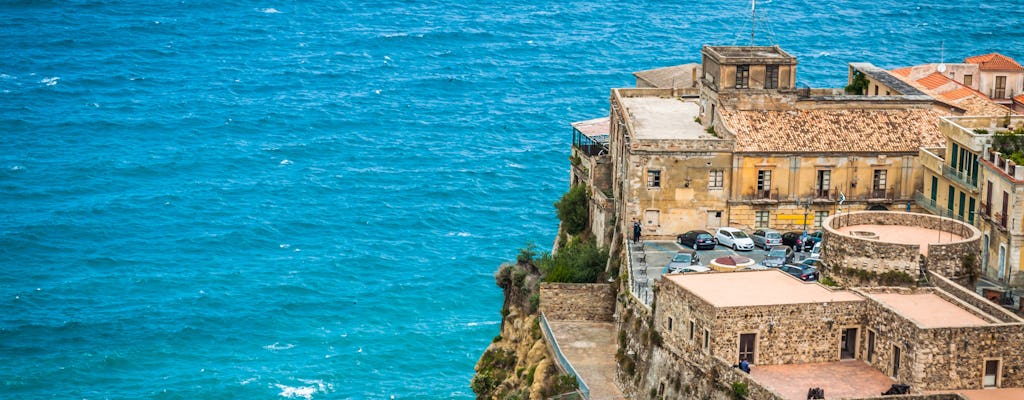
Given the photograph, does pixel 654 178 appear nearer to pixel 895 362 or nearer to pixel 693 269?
pixel 693 269

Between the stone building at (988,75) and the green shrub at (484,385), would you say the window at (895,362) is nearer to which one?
the green shrub at (484,385)

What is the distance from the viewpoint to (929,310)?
78.4 m

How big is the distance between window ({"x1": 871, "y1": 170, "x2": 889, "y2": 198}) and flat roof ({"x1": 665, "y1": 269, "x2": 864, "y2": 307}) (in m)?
20.7

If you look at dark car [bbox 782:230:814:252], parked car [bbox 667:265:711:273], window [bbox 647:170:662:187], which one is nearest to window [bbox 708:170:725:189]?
window [bbox 647:170:662:187]

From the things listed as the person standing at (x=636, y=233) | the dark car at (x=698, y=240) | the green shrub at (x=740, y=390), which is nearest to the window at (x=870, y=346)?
the green shrub at (x=740, y=390)

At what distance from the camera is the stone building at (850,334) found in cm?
7494

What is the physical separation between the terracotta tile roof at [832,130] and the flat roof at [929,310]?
907 inches

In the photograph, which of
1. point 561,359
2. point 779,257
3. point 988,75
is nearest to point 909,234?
point 779,257

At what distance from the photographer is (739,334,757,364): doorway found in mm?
77938

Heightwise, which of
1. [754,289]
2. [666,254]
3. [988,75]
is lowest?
[666,254]

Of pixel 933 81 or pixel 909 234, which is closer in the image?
pixel 909 234

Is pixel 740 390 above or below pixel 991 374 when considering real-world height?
below

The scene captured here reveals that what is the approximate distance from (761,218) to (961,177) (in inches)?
498

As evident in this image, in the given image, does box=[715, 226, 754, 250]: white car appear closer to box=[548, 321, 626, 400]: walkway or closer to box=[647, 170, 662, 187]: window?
box=[647, 170, 662, 187]: window
